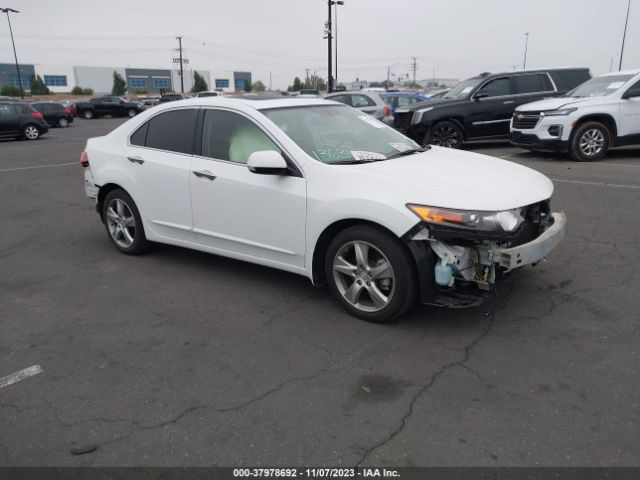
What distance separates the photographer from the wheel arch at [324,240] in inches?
154

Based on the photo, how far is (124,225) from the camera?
5.78m

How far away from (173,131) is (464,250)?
3.00 meters

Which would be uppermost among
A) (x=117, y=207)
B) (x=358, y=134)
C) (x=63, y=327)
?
(x=358, y=134)

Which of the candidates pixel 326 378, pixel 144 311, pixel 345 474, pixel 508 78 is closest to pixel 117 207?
pixel 144 311

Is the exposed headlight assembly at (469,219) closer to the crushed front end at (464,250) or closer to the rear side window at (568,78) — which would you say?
the crushed front end at (464,250)

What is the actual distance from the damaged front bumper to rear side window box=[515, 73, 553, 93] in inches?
438

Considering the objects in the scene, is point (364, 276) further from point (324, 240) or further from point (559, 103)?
point (559, 103)

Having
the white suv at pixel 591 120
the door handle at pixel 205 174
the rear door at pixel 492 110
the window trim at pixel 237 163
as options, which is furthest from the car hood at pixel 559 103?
the door handle at pixel 205 174

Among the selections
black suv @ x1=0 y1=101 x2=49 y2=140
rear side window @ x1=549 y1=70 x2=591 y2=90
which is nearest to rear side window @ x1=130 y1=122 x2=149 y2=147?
rear side window @ x1=549 y1=70 x2=591 y2=90

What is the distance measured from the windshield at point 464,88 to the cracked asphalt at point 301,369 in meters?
8.81

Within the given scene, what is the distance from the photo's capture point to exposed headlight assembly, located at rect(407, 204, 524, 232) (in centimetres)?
354

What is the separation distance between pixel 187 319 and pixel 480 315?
2226 millimetres

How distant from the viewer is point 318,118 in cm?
484

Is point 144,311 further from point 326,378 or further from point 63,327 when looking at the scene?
point 326,378
